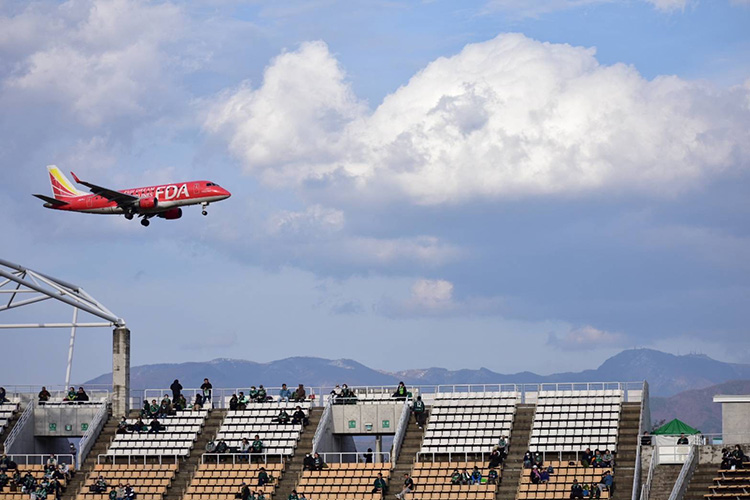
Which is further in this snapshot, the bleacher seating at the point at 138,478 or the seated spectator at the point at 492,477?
the bleacher seating at the point at 138,478

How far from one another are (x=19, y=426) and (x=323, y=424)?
14330 millimetres

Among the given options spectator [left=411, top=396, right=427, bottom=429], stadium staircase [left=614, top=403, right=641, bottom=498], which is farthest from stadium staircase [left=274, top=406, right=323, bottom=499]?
stadium staircase [left=614, top=403, right=641, bottom=498]

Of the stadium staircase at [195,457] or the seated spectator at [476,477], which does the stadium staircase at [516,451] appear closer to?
the seated spectator at [476,477]

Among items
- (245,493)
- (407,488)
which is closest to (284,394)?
(245,493)

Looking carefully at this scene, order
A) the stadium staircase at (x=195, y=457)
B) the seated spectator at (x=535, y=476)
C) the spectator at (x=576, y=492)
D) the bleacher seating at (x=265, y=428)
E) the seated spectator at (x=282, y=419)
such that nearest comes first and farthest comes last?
the spectator at (x=576, y=492) → the seated spectator at (x=535, y=476) → the stadium staircase at (x=195, y=457) → the bleacher seating at (x=265, y=428) → the seated spectator at (x=282, y=419)

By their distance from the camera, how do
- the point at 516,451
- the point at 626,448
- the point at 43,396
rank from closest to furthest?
the point at 626,448, the point at 516,451, the point at 43,396

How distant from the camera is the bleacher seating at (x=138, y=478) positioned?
52406 mm

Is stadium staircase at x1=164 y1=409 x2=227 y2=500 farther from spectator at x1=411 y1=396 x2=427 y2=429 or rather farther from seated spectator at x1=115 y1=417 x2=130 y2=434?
spectator at x1=411 y1=396 x2=427 y2=429

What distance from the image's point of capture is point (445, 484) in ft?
165

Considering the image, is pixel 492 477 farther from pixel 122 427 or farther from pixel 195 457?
pixel 122 427

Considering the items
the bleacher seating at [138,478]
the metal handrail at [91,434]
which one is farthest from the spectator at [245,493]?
the metal handrail at [91,434]

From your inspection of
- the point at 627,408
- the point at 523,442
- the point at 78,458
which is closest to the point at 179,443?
the point at 78,458

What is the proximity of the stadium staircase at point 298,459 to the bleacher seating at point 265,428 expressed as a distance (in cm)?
26

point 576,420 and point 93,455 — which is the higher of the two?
point 576,420
